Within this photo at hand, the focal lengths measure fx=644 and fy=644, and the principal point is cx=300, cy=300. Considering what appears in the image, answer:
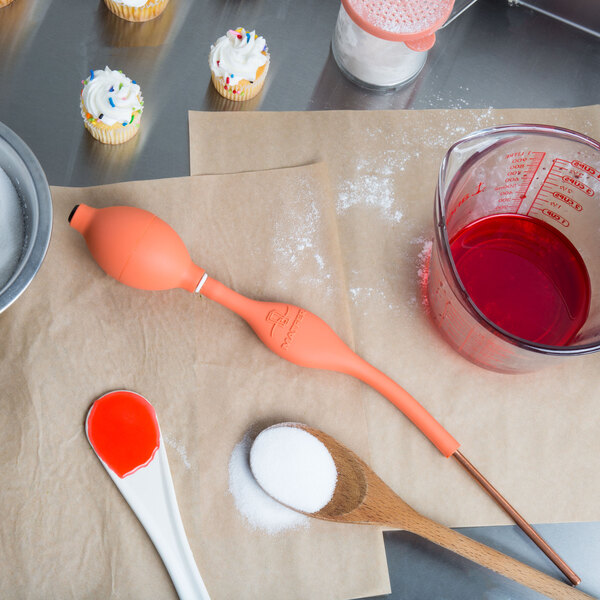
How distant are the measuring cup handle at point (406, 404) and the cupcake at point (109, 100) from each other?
0.41 m

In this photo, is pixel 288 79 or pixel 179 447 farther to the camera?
pixel 288 79

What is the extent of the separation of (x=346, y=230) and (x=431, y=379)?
0.22 meters

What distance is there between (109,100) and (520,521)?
69 cm

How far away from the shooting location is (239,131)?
854 millimetres

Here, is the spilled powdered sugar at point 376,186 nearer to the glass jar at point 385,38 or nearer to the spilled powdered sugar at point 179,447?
the glass jar at point 385,38

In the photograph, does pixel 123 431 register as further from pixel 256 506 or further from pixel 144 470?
pixel 256 506

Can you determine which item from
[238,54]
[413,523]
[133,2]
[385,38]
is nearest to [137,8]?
[133,2]

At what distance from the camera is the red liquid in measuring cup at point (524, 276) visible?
2.47 feet

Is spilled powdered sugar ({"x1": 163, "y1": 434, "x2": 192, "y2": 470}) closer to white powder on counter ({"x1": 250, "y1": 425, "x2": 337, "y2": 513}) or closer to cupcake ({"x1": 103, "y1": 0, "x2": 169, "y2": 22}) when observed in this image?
white powder on counter ({"x1": 250, "y1": 425, "x2": 337, "y2": 513})

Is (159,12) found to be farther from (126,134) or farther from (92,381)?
(92,381)

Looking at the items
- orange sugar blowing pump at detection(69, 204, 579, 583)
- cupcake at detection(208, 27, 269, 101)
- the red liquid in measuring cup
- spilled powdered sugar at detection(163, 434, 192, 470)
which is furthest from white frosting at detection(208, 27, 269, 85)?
spilled powdered sugar at detection(163, 434, 192, 470)

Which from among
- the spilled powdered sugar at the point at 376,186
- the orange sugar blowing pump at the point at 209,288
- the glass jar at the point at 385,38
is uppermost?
the glass jar at the point at 385,38

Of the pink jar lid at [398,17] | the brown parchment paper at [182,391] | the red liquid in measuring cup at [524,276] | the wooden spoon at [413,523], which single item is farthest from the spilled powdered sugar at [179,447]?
the pink jar lid at [398,17]

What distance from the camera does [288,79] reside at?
91cm
